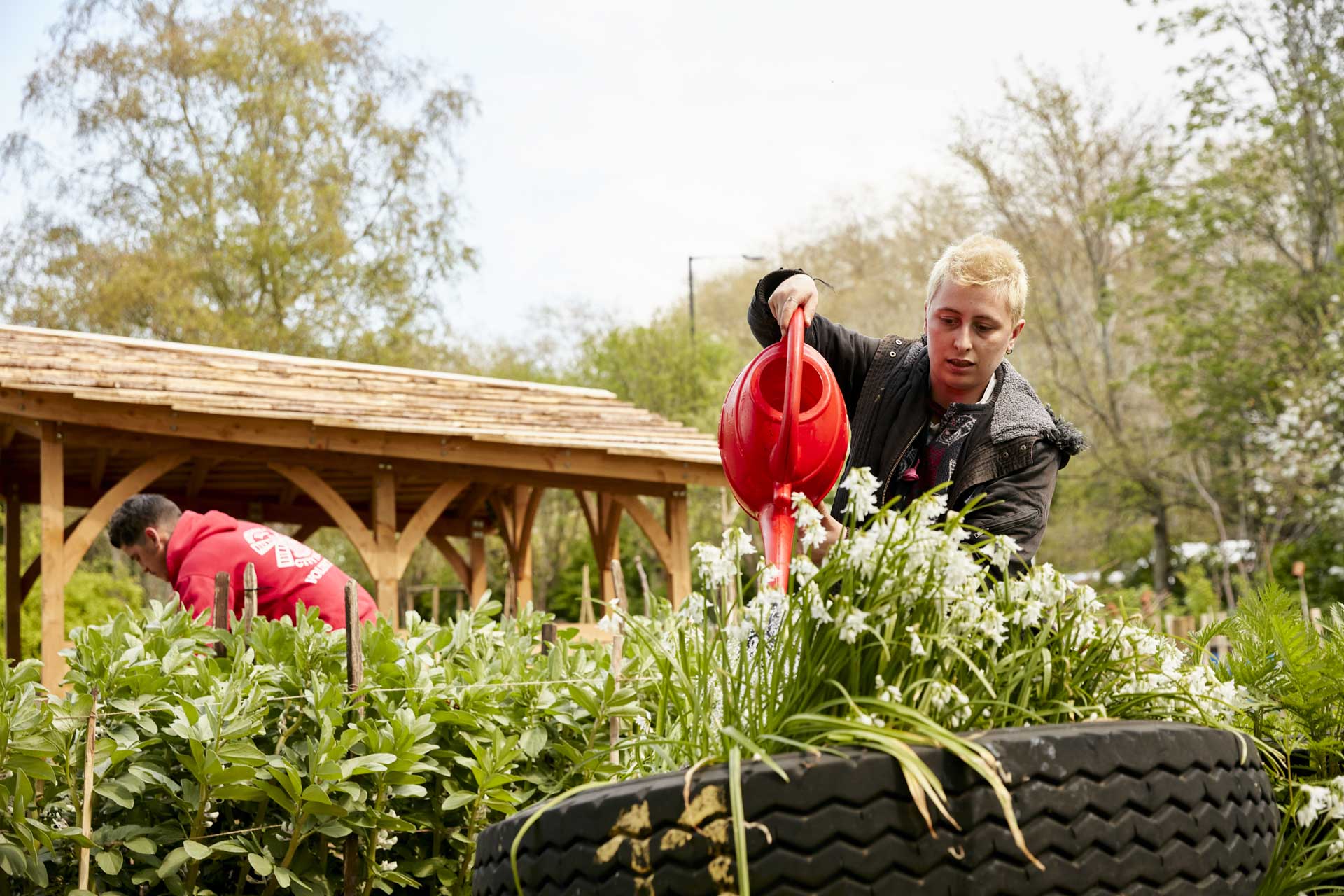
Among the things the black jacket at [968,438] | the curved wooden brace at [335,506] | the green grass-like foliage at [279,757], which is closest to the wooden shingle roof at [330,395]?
the curved wooden brace at [335,506]

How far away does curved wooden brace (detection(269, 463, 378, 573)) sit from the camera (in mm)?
11156

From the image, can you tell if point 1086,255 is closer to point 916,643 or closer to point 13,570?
point 13,570

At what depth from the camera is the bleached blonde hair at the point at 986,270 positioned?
91.0 inches

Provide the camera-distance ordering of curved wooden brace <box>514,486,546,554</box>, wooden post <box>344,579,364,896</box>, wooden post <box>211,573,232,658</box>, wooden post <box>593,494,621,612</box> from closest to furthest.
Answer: wooden post <box>344,579,364,896</box>
wooden post <box>211,573,232,658</box>
wooden post <box>593,494,621,612</box>
curved wooden brace <box>514,486,546,554</box>

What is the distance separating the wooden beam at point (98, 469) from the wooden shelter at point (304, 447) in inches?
1.7

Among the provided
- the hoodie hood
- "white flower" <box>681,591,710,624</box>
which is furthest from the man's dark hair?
"white flower" <box>681,591,710,624</box>

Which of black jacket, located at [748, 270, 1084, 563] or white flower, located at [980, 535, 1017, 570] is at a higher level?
black jacket, located at [748, 270, 1084, 563]

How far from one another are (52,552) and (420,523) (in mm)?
3055

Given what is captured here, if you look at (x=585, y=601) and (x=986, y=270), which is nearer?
(x=986, y=270)

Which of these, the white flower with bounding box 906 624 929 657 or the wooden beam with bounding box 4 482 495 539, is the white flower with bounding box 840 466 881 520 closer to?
the white flower with bounding box 906 624 929 657

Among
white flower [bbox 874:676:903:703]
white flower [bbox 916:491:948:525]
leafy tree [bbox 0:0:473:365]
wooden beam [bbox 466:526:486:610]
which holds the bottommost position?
wooden beam [bbox 466:526:486:610]

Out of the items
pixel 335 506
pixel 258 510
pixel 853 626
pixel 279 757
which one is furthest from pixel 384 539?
pixel 853 626

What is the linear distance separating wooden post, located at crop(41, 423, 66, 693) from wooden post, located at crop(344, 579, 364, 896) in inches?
291

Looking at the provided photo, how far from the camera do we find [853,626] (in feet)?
4.84
